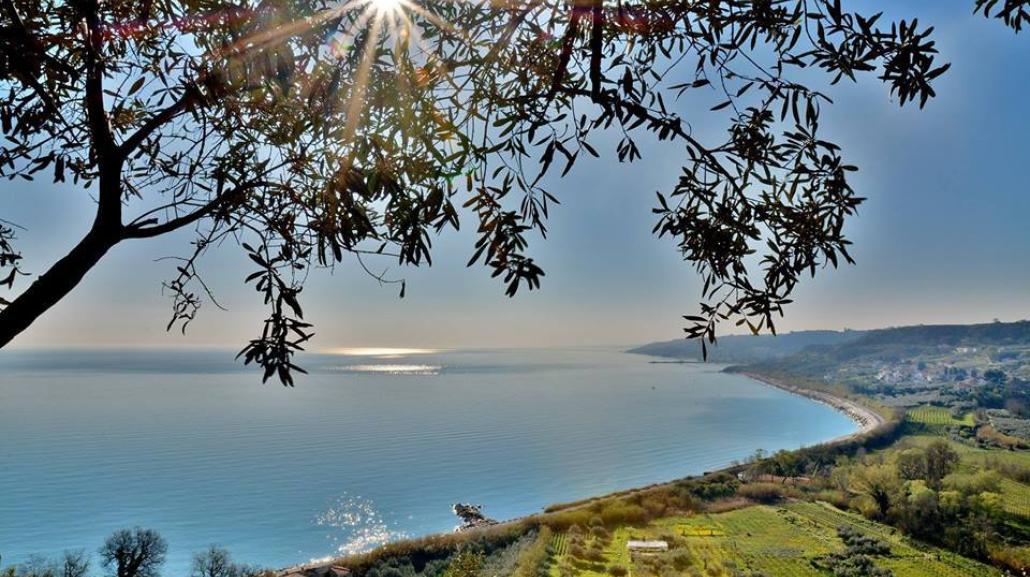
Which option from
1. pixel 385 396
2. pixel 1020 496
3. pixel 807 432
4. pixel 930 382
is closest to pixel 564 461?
pixel 1020 496

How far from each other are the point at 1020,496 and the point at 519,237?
122 ft

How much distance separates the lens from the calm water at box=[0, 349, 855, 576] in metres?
22.1

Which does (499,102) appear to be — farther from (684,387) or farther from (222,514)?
(684,387)

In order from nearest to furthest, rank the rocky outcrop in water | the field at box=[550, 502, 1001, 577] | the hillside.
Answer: the field at box=[550, 502, 1001, 577], the rocky outcrop in water, the hillside

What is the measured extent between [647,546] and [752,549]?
13.1 feet

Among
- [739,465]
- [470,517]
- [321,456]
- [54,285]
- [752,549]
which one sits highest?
Result: [54,285]

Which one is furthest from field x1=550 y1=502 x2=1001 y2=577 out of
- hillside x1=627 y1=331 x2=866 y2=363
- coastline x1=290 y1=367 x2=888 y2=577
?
hillside x1=627 y1=331 x2=866 y2=363

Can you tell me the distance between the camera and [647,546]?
19422 mm

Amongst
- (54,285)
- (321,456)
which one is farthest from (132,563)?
(54,285)

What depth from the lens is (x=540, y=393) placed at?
66.3 metres

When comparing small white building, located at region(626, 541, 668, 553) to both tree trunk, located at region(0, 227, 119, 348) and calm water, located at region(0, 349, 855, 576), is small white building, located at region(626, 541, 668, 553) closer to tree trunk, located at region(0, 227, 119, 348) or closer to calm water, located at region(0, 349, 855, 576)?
calm water, located at region(0, 349, 855, 576)

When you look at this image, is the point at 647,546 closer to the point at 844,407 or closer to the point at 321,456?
the point at 321,456

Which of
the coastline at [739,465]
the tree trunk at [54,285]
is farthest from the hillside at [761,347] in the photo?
the tree trunk at [54,285]

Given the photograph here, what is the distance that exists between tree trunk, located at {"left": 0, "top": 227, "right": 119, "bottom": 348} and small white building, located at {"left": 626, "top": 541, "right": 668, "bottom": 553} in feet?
69.1
